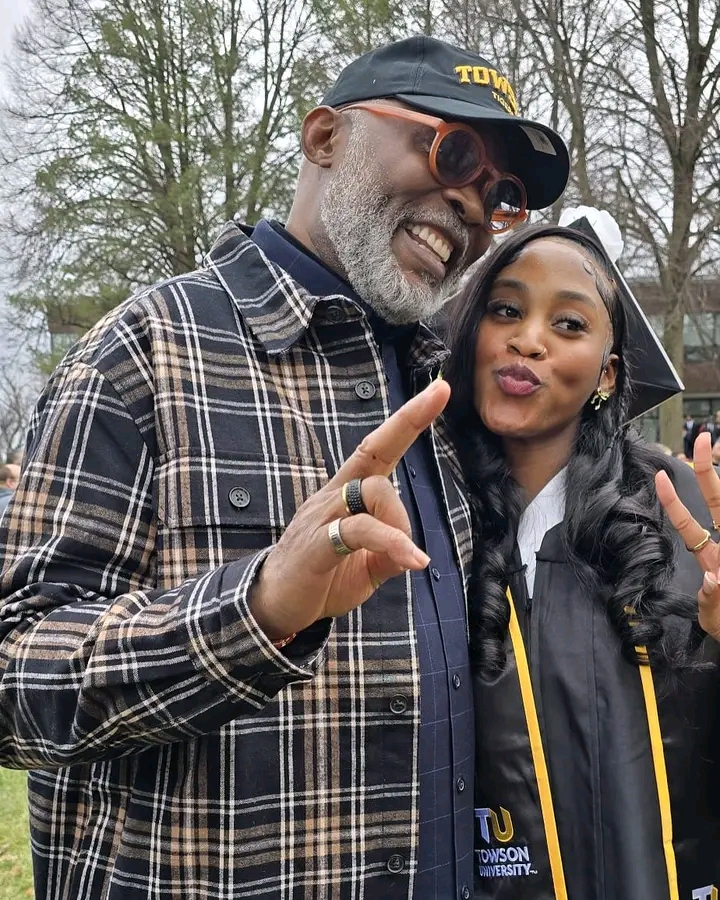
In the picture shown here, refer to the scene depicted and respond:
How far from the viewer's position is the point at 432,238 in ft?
6.46

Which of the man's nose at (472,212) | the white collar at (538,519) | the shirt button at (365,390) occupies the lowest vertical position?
the white collar at (538,519)

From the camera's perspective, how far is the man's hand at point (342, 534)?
3.87ft

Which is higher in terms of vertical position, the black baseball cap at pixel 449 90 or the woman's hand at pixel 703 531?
the black baseball cap at pixel 449 90

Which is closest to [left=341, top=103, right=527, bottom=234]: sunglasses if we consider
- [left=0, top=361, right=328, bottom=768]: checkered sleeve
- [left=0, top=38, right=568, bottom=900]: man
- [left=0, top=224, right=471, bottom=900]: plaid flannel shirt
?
[left=0, top=38, right=568, bottom=900]: man

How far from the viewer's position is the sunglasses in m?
1.91

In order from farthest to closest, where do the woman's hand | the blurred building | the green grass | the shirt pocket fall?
the blurred building < the green grass < the woman's hand < the shirt pocket

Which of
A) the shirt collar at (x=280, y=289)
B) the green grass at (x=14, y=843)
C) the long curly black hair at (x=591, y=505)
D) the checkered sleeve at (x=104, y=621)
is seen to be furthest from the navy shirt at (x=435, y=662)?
the green grass at (x=14, y=843)

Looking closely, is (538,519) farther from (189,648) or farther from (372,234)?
(189,648)

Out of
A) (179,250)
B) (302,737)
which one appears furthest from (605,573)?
(179,250)

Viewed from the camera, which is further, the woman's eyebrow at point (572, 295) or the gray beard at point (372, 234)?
the woman's eyebrow at point (572, 295)

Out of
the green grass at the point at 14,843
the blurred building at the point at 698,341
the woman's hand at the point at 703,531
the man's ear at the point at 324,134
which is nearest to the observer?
the woman's hand at the point at 703,531

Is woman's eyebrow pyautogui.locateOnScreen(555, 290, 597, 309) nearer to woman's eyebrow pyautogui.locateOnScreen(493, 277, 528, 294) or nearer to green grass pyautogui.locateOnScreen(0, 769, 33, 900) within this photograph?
woman's eyebrow pyautogui.locateOnScreen(493, 277, 528, 294)

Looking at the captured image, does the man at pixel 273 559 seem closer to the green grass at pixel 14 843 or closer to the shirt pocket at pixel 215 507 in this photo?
the shirt pocket at pixel 215 507

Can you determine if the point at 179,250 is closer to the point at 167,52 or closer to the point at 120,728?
the point at 167,52
